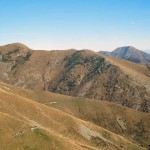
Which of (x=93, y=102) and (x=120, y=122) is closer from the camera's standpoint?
(x=120, y=122)

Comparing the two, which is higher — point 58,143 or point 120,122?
point 58,143

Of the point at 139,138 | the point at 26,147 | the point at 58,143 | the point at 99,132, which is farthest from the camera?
the point at 139,138

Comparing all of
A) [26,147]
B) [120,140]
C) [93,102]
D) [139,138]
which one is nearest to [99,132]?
[120,140]

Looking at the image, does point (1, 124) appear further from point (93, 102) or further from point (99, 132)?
point (93, 102)

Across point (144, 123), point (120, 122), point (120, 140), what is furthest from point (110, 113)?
point (120, 140)

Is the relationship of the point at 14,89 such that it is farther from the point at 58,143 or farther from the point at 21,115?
the point at 58,143

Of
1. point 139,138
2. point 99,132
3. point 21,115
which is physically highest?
point 21,115

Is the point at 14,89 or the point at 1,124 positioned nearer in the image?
the point at 1,124

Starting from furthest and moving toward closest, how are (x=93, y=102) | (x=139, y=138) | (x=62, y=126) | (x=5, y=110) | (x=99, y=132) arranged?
(x=93, y=102) < (x=139, y=138) < (x=99, y=132) < (x=62, y=126) < (x=5, y=110)

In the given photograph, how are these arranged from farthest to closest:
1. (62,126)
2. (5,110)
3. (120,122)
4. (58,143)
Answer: (120,122) → (62,126) → (5,110) → (58,143)
